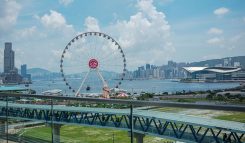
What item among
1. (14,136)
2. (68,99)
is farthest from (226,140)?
(14,136)

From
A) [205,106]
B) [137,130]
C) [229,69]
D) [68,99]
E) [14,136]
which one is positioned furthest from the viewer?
[229,69]

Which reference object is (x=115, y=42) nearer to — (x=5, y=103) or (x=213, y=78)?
(x=5, y=103)

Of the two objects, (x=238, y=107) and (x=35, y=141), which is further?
(x=35, y=141)

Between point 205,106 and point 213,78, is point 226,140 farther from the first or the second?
point 213,78

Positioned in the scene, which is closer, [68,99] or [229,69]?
[68,99]

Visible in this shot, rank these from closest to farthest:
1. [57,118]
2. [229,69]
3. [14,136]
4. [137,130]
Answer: [137,130]
[57,118]
[14,136]
[229,69]

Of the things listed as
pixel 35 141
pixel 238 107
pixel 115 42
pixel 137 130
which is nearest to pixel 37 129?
pixel 35 141

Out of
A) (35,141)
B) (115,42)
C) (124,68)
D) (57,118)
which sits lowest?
(35,141)

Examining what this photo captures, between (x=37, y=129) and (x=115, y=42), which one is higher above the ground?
(x=115, y=42)

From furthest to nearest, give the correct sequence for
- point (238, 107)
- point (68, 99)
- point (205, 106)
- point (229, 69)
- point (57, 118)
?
point (229, 69) < point (57, 118) < point (68, 99) < point (205, 106) < point (238, 107)
